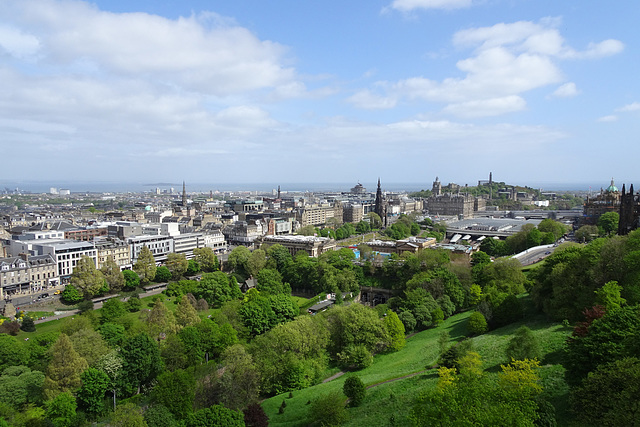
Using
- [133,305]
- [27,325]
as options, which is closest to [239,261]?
[133,305]

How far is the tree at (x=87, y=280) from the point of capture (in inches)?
2207

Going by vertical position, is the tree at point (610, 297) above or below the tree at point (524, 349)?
above

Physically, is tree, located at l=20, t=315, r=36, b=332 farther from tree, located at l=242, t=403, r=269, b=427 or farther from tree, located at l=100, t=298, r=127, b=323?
tree, located at l=242, t=403, r=269, b=427

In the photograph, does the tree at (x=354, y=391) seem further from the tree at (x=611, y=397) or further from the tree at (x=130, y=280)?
the tree at (x=130, y=280)

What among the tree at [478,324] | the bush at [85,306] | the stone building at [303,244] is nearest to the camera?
the tree at [478,324]

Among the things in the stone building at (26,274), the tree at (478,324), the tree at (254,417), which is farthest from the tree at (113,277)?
the tree at (478,324)

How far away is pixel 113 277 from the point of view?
59719 millimetres

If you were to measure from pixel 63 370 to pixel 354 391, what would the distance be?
20.4 metres

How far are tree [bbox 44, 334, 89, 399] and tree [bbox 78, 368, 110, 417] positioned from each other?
112 centimetres

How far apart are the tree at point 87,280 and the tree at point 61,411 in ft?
106

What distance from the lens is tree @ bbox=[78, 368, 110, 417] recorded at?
28.6 meters

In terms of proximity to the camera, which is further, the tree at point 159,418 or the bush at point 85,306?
the bush at point 85,306

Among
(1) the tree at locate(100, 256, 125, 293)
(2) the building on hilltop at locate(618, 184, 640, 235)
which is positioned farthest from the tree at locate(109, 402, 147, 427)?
(2) the building on hilltop at locate(618, 184, 640, 235)

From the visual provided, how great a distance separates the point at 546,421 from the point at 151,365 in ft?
88.8
